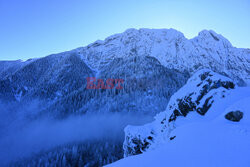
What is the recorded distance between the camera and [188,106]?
1359cm

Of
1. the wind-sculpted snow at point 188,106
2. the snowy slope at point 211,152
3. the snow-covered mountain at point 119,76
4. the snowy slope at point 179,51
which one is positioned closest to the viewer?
the snowy slope at point 211,152

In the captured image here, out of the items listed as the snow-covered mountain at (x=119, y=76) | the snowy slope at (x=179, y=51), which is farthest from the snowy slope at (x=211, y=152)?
the snowy slope at (x=179, y=51)

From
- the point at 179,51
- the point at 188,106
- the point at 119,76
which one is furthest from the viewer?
the point at 179,51

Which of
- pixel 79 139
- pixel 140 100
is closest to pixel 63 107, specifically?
pixel 79 139

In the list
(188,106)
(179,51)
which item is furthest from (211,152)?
(179,51)

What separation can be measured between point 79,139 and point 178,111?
73.6m

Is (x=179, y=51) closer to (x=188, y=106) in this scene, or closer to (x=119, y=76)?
(x=119, y=76)

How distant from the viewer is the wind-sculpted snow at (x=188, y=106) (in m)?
11.5

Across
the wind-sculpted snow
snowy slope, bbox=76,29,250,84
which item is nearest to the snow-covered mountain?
snowy slope, bbox=76,29,250,84

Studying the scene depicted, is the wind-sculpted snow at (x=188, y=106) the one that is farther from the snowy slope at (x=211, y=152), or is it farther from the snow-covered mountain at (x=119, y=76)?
the snow-covered mountain at (x=119, y=76)

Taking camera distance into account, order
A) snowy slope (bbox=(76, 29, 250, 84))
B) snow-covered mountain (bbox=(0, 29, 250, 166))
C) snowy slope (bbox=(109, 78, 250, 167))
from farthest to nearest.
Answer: snowy slope (bbox=(76, 29, 250, 84)) < snow-covered mountain (bbox=(0, 29, 250, 166)) < snowy slope (bbox=(109, 78, 250, 167))

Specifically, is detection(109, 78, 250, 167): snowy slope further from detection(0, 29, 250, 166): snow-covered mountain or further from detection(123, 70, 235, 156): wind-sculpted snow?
detection(0, 29, 250, 166): snow-covered mountain

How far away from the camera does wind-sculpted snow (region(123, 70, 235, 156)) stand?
37.6ft

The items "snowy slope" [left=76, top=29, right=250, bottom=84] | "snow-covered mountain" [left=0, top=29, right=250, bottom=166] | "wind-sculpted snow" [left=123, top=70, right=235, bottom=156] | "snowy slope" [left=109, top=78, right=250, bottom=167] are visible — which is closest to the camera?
"snowy slope" [left=109, top=78, right=250, bottom=167]
